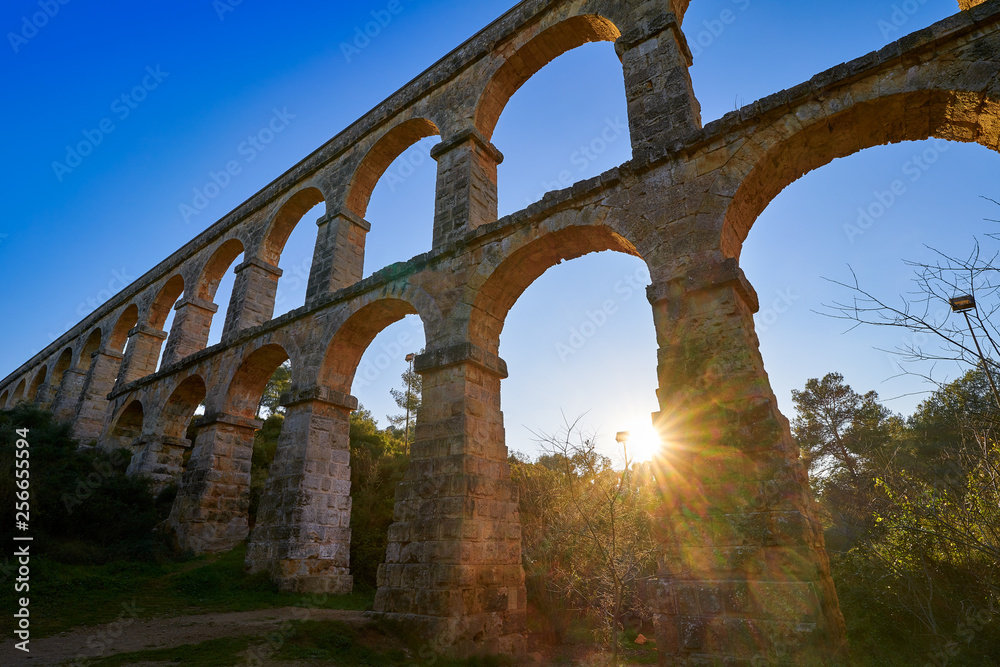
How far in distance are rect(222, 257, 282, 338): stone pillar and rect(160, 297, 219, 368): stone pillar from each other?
277 centimetres

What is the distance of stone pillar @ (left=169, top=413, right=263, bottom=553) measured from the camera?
9.43 metres

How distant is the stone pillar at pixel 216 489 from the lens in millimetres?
9430

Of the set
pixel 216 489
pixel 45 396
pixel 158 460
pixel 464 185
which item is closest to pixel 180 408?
pixel 158 460

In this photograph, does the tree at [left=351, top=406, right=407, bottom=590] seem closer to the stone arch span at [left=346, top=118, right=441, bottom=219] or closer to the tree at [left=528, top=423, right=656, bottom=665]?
the tree at [left=528, top=423, right=656, bottom=665]

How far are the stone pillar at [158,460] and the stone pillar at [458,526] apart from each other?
27.1ft

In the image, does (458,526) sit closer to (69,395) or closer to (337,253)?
(337,253)

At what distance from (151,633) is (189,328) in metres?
9.98

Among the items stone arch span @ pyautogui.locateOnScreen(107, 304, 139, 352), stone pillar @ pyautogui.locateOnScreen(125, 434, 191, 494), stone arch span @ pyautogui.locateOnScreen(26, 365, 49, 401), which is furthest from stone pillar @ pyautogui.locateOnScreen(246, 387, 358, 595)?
stone arch span @ pyautogui.locateOnScreen(26, 365, 49, 401)

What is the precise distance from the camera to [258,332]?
9961 mm

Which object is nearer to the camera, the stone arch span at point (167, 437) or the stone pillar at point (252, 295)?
A: the stone pillar at point (252, 295)

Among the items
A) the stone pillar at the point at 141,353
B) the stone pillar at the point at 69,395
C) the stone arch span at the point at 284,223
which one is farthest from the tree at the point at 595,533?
the stone pillar at the point at 69,395

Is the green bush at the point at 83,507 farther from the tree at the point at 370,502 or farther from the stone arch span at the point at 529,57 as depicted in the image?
the stone arch span at the point at 529,57

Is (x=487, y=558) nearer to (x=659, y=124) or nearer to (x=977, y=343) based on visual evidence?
(x=977, y=343)

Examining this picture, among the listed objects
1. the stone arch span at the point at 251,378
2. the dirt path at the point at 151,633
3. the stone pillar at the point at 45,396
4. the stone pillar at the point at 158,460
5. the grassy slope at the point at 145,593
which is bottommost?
the dirt path at the point at 151,633
